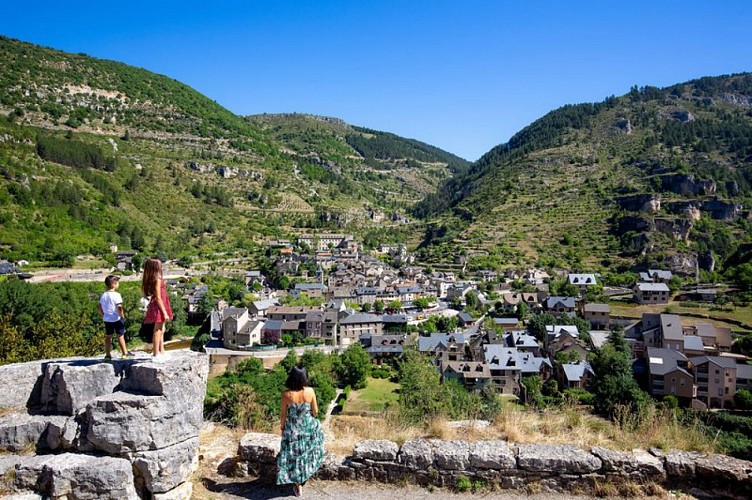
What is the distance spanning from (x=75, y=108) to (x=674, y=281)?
4944 inches

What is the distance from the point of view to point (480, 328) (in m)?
43.0

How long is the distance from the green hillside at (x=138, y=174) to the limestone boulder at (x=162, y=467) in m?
50.0

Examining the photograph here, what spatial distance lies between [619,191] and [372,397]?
3287 inches

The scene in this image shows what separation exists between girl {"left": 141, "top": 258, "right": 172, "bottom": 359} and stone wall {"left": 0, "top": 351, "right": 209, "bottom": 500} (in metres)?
0.30

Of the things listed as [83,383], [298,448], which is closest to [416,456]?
[298,448]

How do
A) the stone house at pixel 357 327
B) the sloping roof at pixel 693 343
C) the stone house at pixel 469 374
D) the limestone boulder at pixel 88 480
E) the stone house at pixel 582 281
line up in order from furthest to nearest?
the stone house at pixel 582 281 → the stone house at pixel 357 327 → the sloping roof at pixel 693 343 → the stone house at pixel 469 374 → the limestone boulder at pixel 88 480

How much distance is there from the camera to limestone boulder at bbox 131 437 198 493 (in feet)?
15.5

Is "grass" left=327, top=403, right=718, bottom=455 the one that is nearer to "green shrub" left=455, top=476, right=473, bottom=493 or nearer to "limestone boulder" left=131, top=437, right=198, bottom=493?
"green shrub" left=455, top=476, right=473, bottom=493

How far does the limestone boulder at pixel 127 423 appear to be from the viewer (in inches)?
186

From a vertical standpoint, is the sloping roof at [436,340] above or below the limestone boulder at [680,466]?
below

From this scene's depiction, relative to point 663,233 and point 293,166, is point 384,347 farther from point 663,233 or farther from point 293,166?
point 293,166

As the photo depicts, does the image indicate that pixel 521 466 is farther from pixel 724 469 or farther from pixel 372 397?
pixel 372 397

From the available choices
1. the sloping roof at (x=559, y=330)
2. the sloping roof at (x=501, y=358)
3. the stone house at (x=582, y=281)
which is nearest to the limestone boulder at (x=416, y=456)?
the sloping roof at (x=501, y=358)

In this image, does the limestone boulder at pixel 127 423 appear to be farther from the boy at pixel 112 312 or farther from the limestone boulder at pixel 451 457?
the limestone boulder at pixel 451 457
